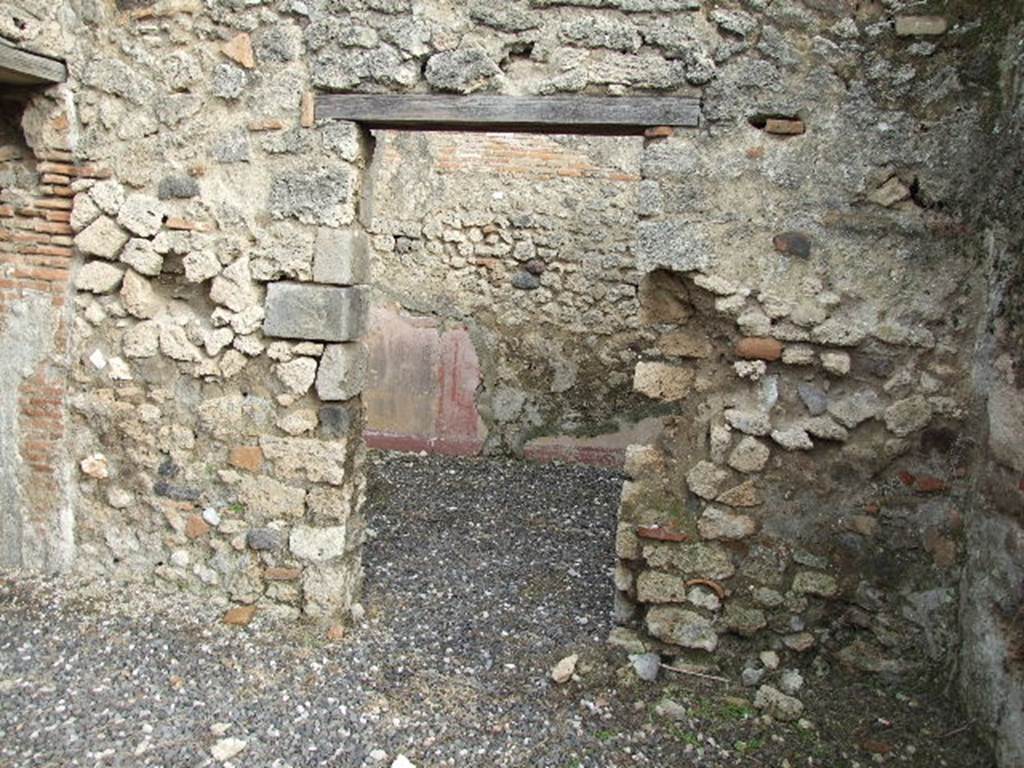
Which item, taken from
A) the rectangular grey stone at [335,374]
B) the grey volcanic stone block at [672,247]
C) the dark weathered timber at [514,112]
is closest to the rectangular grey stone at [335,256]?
the rectangular grey stone at [335,374]

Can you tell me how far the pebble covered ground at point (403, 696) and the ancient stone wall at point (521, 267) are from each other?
2468 millimetres

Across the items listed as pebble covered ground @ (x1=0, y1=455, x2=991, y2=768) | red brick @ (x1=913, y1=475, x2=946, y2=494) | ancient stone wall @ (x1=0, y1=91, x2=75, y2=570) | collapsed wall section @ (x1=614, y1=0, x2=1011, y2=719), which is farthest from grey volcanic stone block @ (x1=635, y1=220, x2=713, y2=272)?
Answer: ancient stone wall @ (x1=0, y1=91, x2=75, y2=570)

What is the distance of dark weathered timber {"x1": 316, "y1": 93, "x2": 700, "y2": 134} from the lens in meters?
3.27

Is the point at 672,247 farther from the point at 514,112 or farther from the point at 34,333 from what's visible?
the point at 34,333

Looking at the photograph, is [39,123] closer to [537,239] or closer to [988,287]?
[537,239]

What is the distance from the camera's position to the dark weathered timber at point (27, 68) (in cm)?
352

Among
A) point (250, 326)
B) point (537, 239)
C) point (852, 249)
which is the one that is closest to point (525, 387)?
point (537, 239)

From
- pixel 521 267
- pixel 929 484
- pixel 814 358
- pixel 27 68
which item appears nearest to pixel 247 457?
pixel 27 68

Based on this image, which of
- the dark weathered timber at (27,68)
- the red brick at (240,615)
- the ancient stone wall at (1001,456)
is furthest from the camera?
the red brick at (240,615)

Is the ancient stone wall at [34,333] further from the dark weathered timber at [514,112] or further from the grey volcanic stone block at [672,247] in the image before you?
the grey volcanic stone block at [672,247]

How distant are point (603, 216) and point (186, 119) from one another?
142 inches

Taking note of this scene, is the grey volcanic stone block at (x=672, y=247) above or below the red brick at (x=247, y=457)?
above

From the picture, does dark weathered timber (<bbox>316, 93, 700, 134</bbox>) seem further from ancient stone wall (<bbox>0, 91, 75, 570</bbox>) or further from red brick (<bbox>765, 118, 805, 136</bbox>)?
ancient stone wall (<bbox>0, 91, 75, 570</bbox>)

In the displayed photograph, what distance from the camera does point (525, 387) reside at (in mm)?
6734
